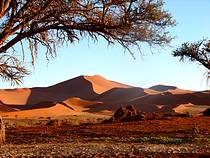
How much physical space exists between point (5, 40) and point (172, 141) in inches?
241

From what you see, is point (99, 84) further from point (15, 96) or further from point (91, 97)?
point (15, 96)

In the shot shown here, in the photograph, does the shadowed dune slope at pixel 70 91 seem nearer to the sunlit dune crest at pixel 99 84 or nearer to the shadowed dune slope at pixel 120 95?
the sunlit dune crest at pixel 99 84

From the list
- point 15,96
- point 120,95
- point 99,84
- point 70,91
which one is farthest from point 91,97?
point 99,84

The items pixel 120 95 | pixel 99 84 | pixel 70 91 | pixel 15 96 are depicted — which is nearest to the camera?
pixel 120 95

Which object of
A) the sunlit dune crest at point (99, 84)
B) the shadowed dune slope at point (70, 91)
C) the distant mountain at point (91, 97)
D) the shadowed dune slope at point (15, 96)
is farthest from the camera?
the sunlit dune crest at point (99, 84)

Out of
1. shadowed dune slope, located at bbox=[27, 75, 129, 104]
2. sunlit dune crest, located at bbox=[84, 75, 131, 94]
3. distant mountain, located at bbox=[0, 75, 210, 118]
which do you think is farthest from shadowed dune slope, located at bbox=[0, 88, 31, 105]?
sunlit dune crest, located at bbox=[84, 75, 131, 94]

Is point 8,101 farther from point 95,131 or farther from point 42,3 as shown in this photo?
point 42,3

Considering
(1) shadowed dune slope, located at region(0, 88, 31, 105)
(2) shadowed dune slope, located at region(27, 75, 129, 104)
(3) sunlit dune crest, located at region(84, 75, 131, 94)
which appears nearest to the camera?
(1) shadowed dune slope, located at region(0, 88, 31, 105)

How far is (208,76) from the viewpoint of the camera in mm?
32375

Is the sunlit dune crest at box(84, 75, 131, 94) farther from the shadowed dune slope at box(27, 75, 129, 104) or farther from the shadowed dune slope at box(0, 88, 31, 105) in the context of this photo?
the shadowed dune slope at box(0, 88, 31, 105)

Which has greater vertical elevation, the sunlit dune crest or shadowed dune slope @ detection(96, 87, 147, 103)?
the sunlit dune crest

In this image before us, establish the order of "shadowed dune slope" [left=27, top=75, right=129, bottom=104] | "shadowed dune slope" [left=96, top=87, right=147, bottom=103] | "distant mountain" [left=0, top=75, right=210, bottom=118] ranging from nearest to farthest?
"distant mountain" [left=0, top=75, right=210, bottom=118] < "shadowed dune slope" [left=96, top=87, right=147, bottom=103] < "shadowed dune slope" [left=27, top=75, right=129, bottom=104]

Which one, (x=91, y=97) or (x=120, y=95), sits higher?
(x=120, y=95)

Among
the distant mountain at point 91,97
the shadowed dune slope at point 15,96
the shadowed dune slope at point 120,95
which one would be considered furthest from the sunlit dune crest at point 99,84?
the shadowed dune slope at point 15,96
